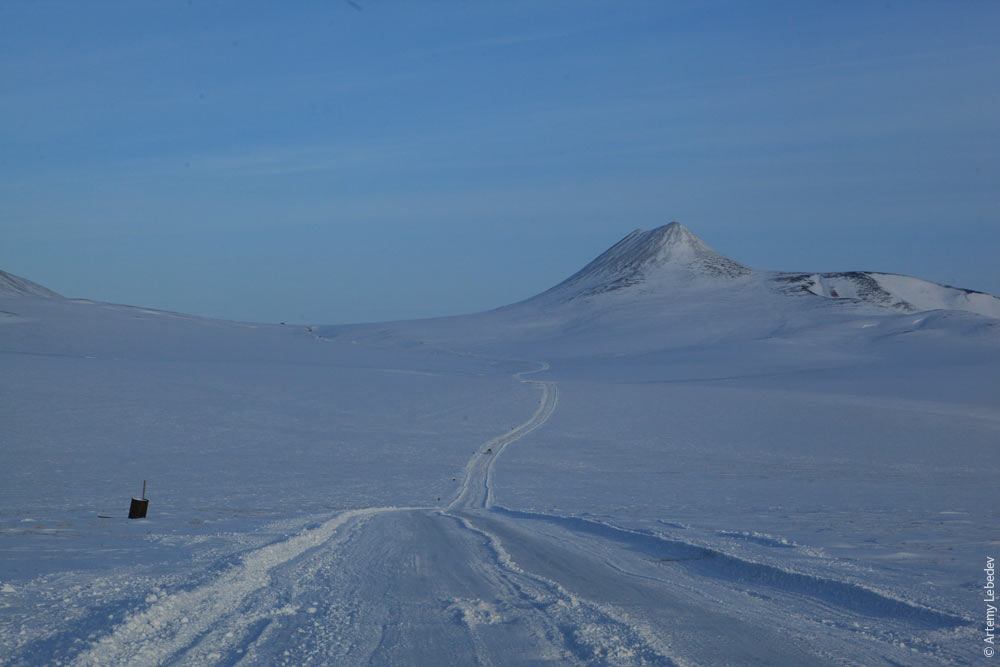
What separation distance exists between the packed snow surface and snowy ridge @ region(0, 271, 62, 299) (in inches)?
2271

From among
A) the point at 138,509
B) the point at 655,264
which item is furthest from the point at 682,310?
the point at 138,509

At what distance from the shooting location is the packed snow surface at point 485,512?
5.97 m

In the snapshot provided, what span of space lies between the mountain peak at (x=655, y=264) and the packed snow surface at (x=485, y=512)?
74.8m

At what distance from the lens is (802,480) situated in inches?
844

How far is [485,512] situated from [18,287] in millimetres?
122495

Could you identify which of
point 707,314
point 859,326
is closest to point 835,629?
point 859,326

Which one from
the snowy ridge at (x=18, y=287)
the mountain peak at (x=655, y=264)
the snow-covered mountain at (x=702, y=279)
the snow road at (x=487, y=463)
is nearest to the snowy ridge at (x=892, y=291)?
the snow-covered mountain at (x=702, y=279)

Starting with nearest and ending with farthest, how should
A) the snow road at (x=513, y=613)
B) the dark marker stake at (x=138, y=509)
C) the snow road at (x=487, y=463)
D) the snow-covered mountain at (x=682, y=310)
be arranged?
the snow road at (x=513, y=613) → the dark marker stake at (x=138, y=509) → the snow road at (x=487, y=463) → the snow-covered mountain at (x=682, y=310)

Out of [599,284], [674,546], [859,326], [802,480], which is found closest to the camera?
[674,546]

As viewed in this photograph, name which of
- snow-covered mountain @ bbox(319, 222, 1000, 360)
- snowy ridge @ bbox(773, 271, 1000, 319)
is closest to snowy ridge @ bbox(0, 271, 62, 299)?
snow-covered mountain @ bbox(319, 222, 1000, 360)

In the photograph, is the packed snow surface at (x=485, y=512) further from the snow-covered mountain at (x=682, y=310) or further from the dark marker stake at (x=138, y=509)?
the snow-covered mountain at (x=682, y=310)

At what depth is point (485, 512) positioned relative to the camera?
16.0 m

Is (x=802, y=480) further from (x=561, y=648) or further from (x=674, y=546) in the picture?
(x=561, y=648)

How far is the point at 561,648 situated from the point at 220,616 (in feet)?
8.65
